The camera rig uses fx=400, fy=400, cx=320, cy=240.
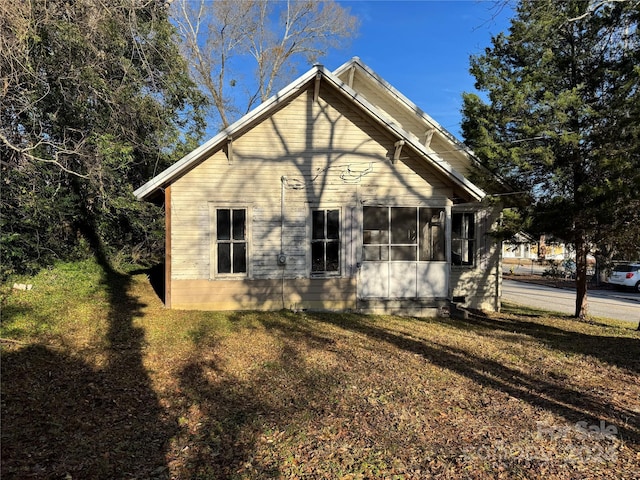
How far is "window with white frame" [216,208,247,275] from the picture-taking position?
945cm

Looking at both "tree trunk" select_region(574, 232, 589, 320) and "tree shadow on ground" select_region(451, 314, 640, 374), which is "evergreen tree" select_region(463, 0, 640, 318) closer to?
"tree trunk" select_region(574, 232, 589, 320)

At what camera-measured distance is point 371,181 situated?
9.80 metres

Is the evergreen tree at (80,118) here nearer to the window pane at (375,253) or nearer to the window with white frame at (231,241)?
the window with white frame at (231,241)

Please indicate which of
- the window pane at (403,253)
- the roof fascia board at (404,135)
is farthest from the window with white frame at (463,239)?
the roof fascia board at (404,135)

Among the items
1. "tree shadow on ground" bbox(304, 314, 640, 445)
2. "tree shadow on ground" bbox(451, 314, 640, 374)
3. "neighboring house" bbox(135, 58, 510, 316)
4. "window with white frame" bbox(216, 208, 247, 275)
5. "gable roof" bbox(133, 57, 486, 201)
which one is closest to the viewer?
"tree shadow on ground" bbox(304, 314, 640, 445)

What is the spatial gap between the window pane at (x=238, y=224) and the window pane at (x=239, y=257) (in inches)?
7.7

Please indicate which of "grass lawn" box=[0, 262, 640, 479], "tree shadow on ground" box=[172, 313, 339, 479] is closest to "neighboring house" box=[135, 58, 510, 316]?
"grass lawn" box=[0, 262, 640, 479]

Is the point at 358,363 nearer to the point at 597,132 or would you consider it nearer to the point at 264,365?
the point at 264,365

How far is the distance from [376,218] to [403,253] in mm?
1110

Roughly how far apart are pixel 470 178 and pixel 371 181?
2.78 m

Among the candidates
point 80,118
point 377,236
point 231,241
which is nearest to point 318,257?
point 377,236

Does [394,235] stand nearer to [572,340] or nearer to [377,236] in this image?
[377,236]

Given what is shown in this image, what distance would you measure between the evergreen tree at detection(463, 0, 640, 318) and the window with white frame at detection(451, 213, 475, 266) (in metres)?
2.19

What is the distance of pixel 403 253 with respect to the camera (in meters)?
10.0
